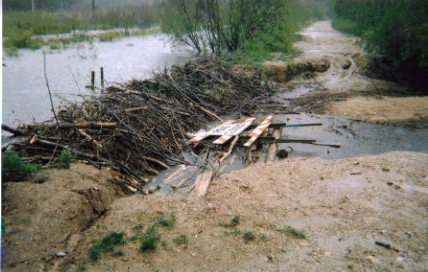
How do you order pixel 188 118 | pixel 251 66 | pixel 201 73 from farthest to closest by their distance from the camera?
pixel 251 66 → pixel 201 73 → pixel 188 118

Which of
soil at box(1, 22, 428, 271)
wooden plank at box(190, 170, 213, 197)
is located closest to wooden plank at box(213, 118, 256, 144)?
wooden plank at box(190, 170, 213, 197)

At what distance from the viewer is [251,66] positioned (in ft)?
48.9

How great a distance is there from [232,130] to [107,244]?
540 centimetres

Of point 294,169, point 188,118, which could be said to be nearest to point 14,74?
point 188,118

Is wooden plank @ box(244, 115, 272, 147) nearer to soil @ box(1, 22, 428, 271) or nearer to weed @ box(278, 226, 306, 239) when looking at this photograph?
soil @ box(1, 22, 428, 271)

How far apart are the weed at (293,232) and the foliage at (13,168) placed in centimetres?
423

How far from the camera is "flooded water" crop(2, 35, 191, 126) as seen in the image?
1163cm

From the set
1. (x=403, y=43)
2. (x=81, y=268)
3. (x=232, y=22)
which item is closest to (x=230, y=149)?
(x=81, y=268)

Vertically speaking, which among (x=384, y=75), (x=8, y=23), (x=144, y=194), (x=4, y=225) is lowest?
(x=144, y=194)

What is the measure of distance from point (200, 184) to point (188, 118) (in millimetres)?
3678

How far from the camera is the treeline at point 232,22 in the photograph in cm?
1794

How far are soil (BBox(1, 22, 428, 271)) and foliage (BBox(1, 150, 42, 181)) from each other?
0.19m

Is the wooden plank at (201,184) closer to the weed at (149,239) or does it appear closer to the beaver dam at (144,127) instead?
the beaver dam at (144,127)

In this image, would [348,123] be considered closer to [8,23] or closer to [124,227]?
[124,227]
